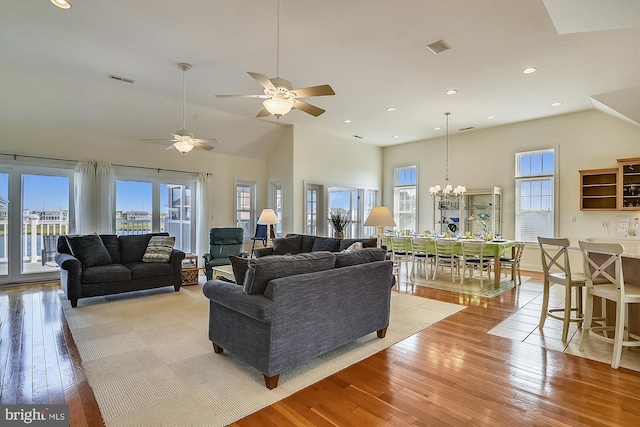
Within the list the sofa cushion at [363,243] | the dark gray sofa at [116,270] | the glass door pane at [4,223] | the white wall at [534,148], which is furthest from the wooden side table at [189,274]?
the white wall at [534,148]

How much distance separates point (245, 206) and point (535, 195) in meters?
6.98

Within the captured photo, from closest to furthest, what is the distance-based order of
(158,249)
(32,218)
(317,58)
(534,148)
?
(317,58) < (158,249) < (32,218) < (534,148)

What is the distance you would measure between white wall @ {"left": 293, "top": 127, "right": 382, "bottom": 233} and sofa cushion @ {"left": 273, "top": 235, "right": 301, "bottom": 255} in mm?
1835

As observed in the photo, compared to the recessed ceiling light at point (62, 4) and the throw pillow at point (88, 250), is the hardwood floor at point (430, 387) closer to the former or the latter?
the throw pillow at point (88, 250)

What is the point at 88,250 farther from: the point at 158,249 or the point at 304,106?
the point at 304,106

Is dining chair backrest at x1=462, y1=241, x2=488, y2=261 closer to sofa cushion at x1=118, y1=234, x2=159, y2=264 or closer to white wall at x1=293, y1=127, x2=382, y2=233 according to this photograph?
white wall at x1=293, y1=127, x2=382, y2=233

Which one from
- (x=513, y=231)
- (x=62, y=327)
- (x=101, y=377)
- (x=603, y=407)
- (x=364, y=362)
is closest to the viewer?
(x=603, y=407)

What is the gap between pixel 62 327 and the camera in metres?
3.69

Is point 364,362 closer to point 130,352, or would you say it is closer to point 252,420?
point 252,420

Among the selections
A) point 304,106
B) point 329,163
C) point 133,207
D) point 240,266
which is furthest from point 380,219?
point 133,207

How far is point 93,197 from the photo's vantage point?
6.24 metres

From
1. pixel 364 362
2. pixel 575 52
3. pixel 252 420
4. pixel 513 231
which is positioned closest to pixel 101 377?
pixel 252 420

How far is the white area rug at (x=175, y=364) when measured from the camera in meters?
2.18

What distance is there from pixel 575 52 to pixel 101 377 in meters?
6.20
